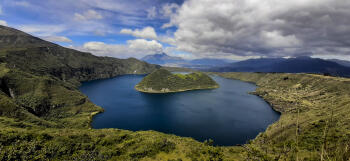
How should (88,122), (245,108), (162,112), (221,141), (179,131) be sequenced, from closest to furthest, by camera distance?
(221,141) < (179,131) < (88,122) < (162,112) < (245,108)

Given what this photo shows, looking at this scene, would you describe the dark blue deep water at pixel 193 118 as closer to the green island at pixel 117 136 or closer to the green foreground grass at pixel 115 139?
the green island at pixel 117 136

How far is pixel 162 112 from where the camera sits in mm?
133375

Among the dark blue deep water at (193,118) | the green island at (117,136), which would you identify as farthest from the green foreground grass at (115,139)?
the dark blue deep water at (193,118)

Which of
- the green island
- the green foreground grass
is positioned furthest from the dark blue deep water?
the green foreground grass

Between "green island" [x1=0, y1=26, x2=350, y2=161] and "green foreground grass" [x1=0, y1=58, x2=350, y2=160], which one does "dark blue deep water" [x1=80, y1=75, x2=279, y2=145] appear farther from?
"green foreground grass" [x1=0, y1=58, x2=350, y2=160]

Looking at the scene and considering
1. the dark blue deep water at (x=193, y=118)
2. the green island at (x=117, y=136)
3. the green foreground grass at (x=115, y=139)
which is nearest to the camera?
the green foreground grass at (x=115, y=139)

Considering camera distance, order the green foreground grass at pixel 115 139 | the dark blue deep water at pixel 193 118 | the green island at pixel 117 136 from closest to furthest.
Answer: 1. the green foreground grass at pixel 115 139
2. the green island at pixel 117 136
3. the dark blue deep water at pixel 193 118

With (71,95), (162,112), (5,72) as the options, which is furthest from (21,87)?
(162,112)

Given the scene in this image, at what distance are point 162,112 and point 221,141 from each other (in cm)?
6087

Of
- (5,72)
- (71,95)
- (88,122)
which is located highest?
(5,72)

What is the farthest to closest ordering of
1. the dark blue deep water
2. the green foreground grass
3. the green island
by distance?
the dark blue deep water
the green island
the green foreground grass

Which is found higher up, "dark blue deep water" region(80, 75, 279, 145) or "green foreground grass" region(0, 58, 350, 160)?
"green foreground grass" region(0, 58, 350, 160)

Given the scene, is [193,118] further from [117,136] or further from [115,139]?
[115,139]

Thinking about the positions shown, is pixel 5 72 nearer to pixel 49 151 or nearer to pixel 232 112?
pixel 49 151
